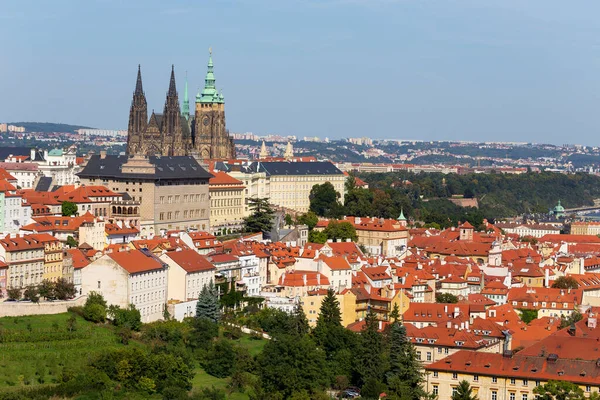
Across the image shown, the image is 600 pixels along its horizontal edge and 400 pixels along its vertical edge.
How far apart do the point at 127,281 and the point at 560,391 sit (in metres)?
22.0

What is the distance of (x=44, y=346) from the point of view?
57.4 m

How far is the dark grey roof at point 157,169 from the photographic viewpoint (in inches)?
3716

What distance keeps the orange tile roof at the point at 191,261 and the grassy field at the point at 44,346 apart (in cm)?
826

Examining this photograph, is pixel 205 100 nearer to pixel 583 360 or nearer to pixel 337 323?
pixel 337 323

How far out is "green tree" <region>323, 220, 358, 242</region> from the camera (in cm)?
9638

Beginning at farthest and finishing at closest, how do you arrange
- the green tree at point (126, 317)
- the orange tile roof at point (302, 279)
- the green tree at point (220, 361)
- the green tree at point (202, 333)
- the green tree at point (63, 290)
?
the orange tile roof at point (302, 279)
the green tree at point (63, 290)
the green tree at point (126, 317)
the green tree at point (202, 333)
the green tree at point (220, 361)

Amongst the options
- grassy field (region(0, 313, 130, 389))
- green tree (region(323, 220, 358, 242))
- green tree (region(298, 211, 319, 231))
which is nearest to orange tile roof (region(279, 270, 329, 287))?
grassy field (region(0, 313, 130, 389))

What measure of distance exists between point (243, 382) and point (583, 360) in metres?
14.3

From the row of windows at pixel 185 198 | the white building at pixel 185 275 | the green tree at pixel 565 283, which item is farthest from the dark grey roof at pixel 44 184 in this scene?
the green tree at pixel 565 283

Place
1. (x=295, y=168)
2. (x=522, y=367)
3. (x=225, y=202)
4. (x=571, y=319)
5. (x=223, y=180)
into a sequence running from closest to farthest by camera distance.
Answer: (x=522, y=367) < (x=571, y=319) < (x=225, y=202) < (x=223, y=180) < (x=295, y=168)

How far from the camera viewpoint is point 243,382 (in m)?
58.3

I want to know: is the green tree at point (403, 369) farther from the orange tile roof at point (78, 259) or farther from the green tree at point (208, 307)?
the orange tile roof at point (78, 259)

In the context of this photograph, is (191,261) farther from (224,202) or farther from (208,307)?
(224,202)

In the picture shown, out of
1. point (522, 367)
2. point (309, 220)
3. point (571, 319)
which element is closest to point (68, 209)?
point (309, 220)
